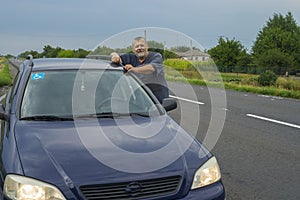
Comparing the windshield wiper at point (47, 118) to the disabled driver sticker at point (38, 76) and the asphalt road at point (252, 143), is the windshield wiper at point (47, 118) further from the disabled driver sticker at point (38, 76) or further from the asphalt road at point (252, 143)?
the asphalt road at point (252, 143)

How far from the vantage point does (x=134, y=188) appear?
8.80ft

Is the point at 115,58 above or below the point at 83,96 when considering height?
above

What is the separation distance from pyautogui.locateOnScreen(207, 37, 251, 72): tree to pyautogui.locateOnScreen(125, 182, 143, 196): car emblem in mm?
54769

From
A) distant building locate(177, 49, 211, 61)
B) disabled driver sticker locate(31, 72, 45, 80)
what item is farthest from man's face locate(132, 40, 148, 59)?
distant building locate(177, 49, 211, 61)

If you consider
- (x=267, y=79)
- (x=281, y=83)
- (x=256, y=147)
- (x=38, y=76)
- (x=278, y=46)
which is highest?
(x=278, y=46)

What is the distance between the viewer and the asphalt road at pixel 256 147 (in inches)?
181

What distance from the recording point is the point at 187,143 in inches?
134

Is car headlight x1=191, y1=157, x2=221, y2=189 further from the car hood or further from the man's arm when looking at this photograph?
the man's arm

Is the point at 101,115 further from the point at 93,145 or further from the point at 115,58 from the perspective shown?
the point at 115,58

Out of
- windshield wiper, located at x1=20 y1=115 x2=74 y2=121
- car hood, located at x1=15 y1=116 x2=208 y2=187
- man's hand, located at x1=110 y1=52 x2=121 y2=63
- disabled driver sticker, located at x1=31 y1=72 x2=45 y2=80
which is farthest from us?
man's hand, located at x1=110 y1=52 x2=121 y2=63

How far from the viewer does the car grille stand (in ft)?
8.56

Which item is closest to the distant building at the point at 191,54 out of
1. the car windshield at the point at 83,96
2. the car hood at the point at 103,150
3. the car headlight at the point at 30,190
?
the car windshield at the point at 83,96

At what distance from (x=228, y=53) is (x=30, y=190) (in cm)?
5601

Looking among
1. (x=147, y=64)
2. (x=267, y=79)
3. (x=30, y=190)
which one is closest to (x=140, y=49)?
(x=147, y=64)
